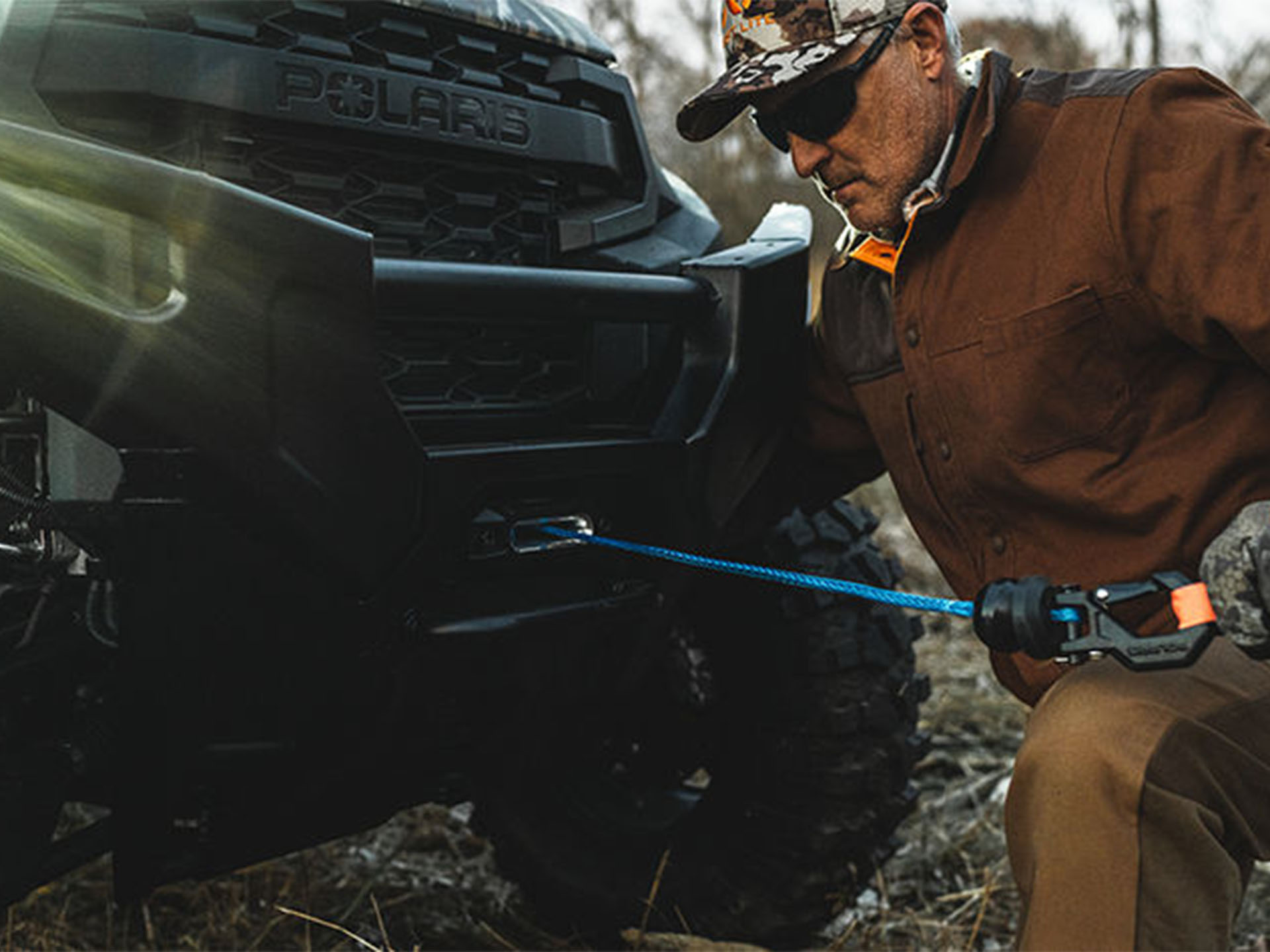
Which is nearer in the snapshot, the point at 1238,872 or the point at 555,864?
the point at 1238,872

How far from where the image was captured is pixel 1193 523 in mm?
1975

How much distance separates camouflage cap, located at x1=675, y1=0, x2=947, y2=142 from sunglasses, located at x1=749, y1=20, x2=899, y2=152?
25 mm

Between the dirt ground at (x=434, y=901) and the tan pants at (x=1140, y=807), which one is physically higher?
the tan pants at (x=1140, y=807)

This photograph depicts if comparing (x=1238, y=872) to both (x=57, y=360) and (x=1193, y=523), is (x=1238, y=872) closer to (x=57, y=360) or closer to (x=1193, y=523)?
(x=1193, y=523)

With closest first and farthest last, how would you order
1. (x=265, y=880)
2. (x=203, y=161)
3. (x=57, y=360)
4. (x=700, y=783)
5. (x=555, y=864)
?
(x=57, y=360)
(x=203, y=161)
(x=555, y=864)
(x=265, y=880)
(x=700, y=783)

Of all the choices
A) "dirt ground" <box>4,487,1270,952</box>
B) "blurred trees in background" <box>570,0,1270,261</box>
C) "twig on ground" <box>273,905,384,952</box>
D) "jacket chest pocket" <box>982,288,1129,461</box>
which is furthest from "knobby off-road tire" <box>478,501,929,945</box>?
"blurred trees in background" <box>570,0,1270,261</box>

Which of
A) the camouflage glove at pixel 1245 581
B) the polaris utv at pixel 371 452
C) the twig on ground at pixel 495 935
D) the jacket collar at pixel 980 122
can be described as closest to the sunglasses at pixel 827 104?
the jacket collar at pixel 980 122

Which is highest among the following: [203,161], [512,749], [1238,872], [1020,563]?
[203,161]

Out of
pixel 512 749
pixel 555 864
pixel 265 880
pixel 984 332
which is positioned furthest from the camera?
pixel 265 880

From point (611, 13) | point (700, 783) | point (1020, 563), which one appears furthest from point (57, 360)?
point (611, 13)

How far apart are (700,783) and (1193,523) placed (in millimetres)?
1729

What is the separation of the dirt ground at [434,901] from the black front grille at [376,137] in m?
1.11

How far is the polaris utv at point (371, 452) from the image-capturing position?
1707 mm

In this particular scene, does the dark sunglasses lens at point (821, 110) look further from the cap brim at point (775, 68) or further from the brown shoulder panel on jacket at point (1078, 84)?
the brown shoulder panel on jacket at point (1078, 84)
